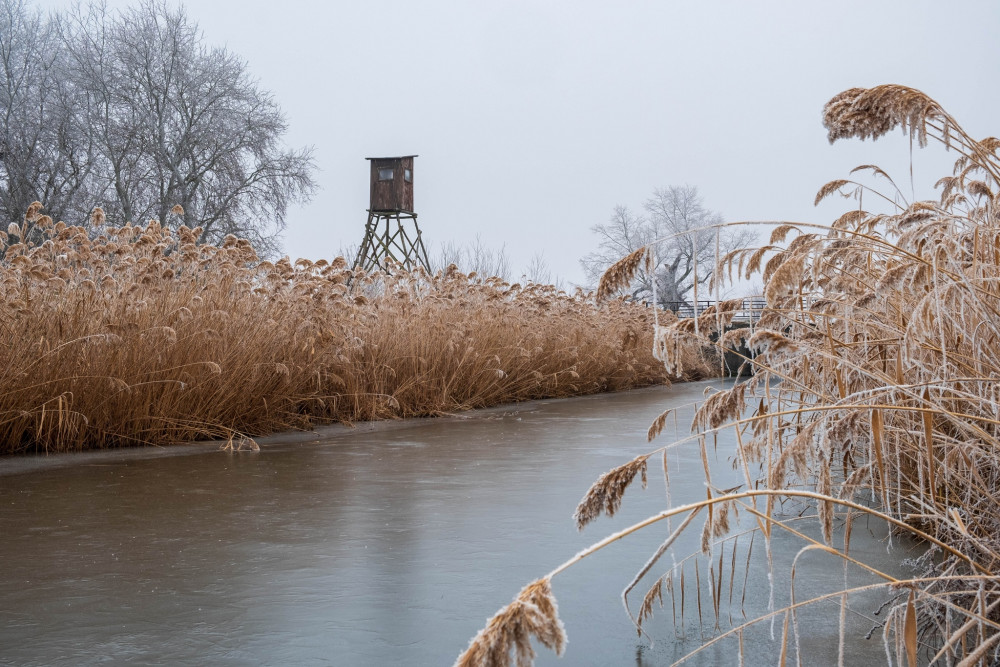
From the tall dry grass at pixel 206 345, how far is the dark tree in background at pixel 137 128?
1934 centimetres

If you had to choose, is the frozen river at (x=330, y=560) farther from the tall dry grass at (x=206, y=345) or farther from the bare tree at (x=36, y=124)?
the bare tree at (x=36, y=124)

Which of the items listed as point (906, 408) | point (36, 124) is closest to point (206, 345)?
point (906, 408)

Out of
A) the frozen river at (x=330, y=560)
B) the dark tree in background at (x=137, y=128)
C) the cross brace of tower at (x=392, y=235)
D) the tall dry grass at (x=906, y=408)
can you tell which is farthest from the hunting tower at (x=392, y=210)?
the tall dry grass at (x=906, y=408)

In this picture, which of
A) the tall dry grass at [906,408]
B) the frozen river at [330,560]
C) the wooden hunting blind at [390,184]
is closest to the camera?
the tall dry grass at [906,408]

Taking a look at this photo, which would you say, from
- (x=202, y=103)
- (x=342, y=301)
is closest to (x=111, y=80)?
(x=202, y=103)

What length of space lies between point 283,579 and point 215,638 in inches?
18.2

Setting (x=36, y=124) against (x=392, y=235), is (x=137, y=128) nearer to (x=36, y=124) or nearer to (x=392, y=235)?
(x=36, y=124)

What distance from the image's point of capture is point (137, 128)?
2542 cm

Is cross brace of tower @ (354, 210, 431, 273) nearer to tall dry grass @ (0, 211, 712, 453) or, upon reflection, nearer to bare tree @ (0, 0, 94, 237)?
bare tree @ (0, 0, 94, 237)

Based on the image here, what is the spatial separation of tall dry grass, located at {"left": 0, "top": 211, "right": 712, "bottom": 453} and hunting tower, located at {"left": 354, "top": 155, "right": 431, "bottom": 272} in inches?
600

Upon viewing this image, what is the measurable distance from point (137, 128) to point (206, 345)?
2233 centimetres

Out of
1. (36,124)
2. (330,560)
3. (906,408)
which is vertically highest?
(36,124)

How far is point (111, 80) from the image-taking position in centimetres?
2588

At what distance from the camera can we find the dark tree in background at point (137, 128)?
24.6m
